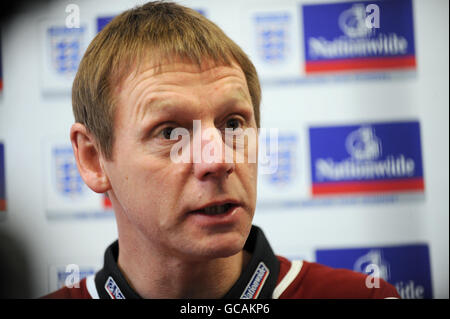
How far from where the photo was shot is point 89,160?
3.60 ft

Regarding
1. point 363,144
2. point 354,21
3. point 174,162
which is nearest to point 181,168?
point 174,162

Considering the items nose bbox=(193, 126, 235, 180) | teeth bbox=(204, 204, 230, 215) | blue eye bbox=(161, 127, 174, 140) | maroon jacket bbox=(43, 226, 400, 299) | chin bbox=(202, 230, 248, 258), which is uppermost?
blue eye bbox=(161, 127, 174, 140)

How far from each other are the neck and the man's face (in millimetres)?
61

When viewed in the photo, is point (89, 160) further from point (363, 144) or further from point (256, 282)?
point (363, 144)

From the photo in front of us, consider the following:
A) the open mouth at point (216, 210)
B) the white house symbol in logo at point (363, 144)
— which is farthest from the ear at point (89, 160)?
the white house symbol in logo at point (363, 144)

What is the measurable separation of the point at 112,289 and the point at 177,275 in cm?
20

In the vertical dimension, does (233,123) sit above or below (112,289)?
above

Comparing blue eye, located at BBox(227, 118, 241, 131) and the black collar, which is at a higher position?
blue eye, located at BBox(227, 118, 241, 131)

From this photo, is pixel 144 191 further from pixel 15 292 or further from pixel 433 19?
pixel 433 19

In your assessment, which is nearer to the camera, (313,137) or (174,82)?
(174,82)

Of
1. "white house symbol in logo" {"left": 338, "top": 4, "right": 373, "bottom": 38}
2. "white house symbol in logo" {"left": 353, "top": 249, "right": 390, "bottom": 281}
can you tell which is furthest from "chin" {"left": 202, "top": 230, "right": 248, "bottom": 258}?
"white house symbol in logo" {"left": 338, "top": 4, "right": 373, "bottom": 38}

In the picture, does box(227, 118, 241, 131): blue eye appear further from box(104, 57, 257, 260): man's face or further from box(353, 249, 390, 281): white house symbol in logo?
box(353, 249, 390, 281): white house symbol in logo

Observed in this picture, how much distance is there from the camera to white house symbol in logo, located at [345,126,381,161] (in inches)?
73.4

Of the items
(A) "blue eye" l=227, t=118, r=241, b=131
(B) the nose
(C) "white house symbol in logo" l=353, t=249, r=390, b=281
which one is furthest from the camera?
(C) "white house symbol in logo" l=353, t=249, r=390, b=281
